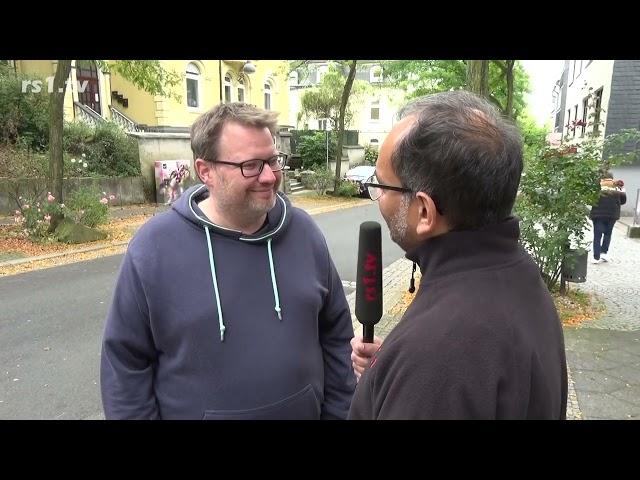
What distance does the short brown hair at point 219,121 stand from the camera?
1.86m

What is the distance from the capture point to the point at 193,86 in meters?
25.5

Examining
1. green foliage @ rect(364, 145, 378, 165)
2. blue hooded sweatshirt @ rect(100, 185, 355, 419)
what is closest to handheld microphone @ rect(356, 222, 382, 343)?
blue hooded sweatshirt @ rect(100, 185, 355, 419)

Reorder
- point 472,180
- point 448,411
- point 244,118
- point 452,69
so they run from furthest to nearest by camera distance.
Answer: point 452,69 → point 244,118 → point 472,180 → point 448,411

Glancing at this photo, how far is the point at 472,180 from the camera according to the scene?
107 centimetres

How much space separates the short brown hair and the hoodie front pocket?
957 millimetres

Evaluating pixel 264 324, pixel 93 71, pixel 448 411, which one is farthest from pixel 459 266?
pixel 93 71

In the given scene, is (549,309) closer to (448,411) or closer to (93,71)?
(448,411)

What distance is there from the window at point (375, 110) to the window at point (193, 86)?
2282cm

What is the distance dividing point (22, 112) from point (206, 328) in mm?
16996

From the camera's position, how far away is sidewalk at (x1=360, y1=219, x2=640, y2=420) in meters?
3.73

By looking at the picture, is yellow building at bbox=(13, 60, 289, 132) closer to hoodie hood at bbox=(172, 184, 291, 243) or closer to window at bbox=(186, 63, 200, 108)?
window at bbox=(186, 63, 200, 108)

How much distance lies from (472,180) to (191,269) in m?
1.07

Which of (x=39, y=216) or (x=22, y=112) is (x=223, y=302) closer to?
(x=39, y=216)
